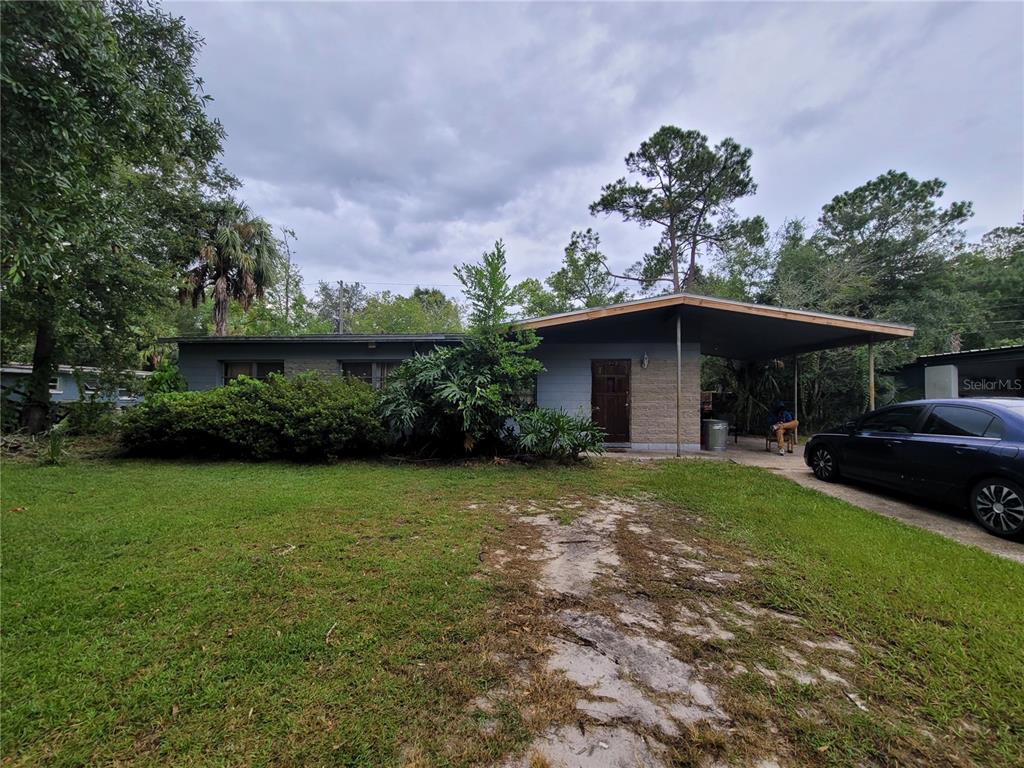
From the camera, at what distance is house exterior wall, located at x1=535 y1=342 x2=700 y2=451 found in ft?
31.0

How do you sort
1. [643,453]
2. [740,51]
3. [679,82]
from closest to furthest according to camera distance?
[740,51], [679,82], [643,453]

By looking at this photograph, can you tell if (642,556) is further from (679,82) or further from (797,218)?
(797,218)

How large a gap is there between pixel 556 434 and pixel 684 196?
14904mm

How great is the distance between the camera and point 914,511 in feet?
15.7

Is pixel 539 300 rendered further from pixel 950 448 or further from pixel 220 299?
pixel 950 448

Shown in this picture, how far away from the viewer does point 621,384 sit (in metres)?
9.80

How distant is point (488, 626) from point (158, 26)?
7.38 m

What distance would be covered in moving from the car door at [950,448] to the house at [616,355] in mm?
3758

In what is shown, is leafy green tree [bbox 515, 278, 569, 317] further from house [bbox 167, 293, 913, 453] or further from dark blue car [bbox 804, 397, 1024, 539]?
dark blue car [bbox 804, 397, 1024, 539]

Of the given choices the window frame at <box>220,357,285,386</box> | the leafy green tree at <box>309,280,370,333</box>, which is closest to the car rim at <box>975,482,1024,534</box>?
the window frame at <box>220,357,285,386</box>

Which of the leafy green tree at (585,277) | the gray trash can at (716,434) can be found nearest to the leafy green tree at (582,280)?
the leafy green tree at (585,277)

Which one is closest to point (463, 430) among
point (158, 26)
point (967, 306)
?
point (158, 26)

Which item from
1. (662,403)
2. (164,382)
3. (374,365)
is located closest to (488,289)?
(374,365)

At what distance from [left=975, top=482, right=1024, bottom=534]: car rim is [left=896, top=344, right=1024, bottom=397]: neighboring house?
39.5 feet
